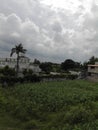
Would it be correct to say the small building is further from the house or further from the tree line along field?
the tree line along field

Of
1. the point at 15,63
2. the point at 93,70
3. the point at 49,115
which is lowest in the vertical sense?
the point at 49,115

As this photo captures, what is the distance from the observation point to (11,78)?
5006cm

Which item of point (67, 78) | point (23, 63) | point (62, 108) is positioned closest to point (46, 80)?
point (67, 78)

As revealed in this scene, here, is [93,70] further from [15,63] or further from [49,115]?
[49,115]

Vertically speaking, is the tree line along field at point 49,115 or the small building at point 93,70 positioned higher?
the small building at point 93,70

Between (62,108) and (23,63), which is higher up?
(23,63)

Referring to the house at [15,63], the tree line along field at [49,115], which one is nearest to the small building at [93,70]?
the house at [15,63]

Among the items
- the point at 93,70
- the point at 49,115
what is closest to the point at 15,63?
the point at 93,70

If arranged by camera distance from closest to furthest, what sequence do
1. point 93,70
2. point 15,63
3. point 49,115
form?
point 49,115
point 93,70
point 15,63

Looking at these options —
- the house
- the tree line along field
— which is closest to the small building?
the house

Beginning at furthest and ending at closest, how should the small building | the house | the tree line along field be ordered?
the house → the small building → the tree line along field

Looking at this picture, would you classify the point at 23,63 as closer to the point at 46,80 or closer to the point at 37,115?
the point at 46,80

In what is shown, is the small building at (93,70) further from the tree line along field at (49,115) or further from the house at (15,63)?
the tree line along field at (49,115)

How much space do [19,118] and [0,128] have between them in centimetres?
334
